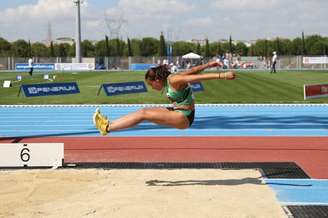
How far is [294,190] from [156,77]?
247 cm

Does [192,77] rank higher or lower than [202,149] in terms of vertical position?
higher

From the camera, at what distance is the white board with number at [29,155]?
30.6ft

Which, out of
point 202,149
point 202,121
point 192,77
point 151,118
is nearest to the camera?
point 192,77

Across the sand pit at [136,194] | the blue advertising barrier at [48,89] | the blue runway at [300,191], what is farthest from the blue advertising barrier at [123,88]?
the blue runway at [300,191]

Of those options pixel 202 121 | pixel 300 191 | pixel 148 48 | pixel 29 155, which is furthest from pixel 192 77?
pixel 148 48

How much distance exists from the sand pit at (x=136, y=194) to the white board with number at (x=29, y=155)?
1.09ft

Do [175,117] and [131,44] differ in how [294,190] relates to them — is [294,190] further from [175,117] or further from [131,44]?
[131,44]

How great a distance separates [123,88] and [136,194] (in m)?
17.5

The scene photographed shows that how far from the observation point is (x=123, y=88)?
24.9 m

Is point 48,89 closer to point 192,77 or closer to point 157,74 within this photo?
point 157,74

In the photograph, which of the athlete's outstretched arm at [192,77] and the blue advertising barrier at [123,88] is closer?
the athlete's outstretched arm at [192,77]

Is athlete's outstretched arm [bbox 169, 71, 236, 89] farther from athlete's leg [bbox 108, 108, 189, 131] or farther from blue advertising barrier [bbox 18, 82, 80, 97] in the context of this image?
blue advertising barrier [bbox 18, 82, 80, 97]

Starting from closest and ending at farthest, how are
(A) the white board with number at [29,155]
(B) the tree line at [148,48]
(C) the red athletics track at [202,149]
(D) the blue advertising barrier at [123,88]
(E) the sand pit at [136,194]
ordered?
(E) the sand pit at [136,194] < (A) the white board with number at [29,155] < (C) the red athletics track at [202,149] < (D) the blue advertising barrier at [123,88] < (B) the tree line at [148,48]

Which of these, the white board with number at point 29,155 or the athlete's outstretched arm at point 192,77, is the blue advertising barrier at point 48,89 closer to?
the white board with number at point 29,155
